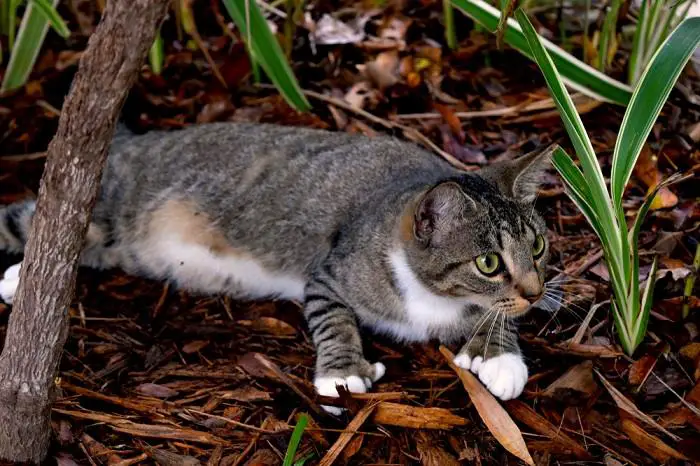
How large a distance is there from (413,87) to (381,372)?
1.58 metres

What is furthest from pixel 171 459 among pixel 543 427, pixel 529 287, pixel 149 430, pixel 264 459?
pixel 529 287

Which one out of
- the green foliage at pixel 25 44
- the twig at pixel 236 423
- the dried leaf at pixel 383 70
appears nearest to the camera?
the twig at pixel 236 423

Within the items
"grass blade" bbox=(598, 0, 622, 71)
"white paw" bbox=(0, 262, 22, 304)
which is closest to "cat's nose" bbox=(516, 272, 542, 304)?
"grass blade" bbox=(598, 0, 622, 71)

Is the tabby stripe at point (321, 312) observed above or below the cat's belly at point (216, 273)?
above

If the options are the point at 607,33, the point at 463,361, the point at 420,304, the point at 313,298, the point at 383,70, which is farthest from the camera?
the point at 383,70

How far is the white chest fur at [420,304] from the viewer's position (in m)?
2.50

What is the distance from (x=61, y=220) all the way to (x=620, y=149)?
143 centimetres

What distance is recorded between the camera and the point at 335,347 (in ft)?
8.08

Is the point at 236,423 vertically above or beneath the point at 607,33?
beneath

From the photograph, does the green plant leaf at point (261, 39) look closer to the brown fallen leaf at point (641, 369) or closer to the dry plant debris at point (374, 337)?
the dry plant debris at point (374, 337)

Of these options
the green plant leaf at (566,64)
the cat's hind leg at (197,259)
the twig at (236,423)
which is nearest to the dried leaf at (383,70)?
the green plant leaf at (566,64)

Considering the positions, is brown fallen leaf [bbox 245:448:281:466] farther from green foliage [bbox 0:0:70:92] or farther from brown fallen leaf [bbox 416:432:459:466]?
green foliage [bbox 0:0:70:92]

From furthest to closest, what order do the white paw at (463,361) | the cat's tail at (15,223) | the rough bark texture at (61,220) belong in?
1. the cat's tail at (15,223)
2. the white paw at (463,361)
3. the rough bark texture at (61,220)

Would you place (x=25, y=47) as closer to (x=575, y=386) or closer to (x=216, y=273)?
(x=216, y=273)
